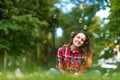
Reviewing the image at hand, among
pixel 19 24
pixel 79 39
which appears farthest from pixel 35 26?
pixel 79 39

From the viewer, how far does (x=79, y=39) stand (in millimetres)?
5285

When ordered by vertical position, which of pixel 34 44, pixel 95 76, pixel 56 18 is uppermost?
pixel 56 18

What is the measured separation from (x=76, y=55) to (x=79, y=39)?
0.69ft

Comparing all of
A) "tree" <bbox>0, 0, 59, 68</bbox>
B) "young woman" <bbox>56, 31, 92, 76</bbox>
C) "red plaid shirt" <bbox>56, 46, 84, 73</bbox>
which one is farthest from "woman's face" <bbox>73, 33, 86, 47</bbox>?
"tree" <bbox>0, 0, 59, 68</bbox>

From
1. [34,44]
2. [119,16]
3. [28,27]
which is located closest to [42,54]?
[34,44]

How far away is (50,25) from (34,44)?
5145mm

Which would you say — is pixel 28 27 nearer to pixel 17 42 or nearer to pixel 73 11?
pixel 17 42

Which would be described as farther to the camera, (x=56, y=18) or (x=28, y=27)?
(x=56, y=18)

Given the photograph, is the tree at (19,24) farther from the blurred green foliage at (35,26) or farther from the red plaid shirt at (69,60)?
the red plaid shirt at (69,60)

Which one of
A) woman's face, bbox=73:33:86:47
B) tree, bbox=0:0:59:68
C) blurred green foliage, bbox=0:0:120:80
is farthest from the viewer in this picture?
tree, bbox=0:0:59:68

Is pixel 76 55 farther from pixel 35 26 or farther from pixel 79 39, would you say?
pixel 35 26

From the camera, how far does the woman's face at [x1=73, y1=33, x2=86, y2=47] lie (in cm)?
525

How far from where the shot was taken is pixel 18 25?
82.2 feet

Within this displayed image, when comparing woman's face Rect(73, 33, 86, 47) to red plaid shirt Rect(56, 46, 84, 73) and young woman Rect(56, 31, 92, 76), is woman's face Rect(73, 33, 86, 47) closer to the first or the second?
young woman Rect(56, 31, 92, 76)
